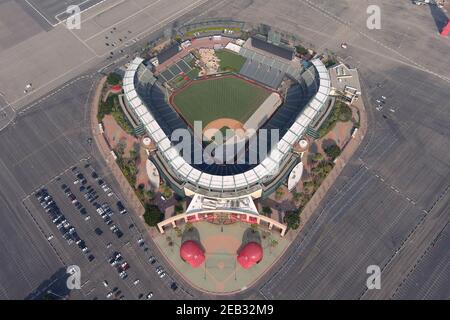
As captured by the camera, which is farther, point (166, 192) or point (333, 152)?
point (333, 152)

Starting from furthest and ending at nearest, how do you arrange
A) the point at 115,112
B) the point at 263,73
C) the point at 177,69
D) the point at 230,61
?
1. the point at 230,61
2. the point at 177,69
3. the point at 263,73
4. the point at 115,112

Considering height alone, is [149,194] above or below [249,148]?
above

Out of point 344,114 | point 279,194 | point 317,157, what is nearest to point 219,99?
point 317,157

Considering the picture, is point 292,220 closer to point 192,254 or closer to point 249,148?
point 249,148

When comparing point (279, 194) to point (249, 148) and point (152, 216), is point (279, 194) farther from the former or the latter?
point (152, 216)

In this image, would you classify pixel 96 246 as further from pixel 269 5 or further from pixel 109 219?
pixel 269 5

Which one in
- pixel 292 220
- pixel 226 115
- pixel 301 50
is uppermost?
pixel 301 50

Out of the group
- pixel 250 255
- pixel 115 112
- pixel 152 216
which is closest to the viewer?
pixel 250 255
